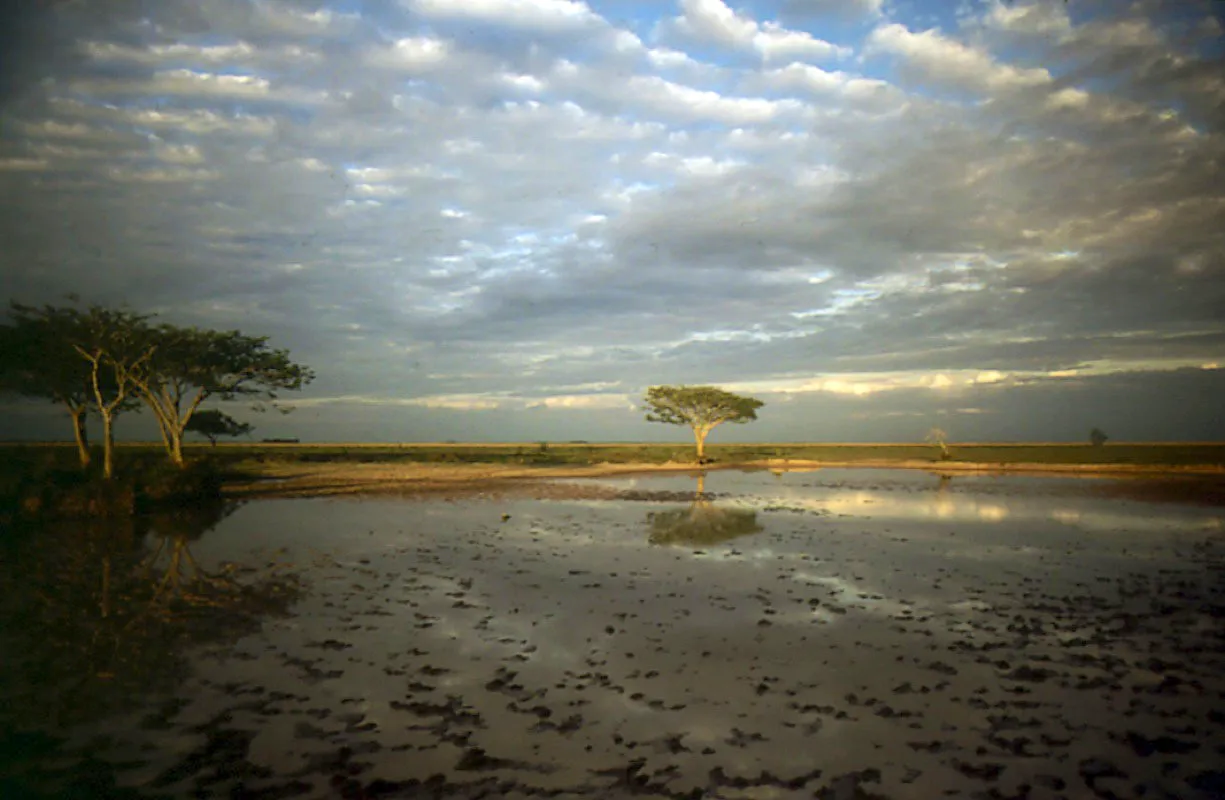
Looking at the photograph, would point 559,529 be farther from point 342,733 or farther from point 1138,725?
point 1138,725

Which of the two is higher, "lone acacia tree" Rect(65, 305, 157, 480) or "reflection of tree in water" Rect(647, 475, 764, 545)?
"lone acacia tree" Rect(65, 305, 157, 480)

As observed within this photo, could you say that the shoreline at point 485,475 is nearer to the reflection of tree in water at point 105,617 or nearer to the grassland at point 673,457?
the grassland at point 673,457

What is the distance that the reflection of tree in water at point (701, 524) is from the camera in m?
23.1

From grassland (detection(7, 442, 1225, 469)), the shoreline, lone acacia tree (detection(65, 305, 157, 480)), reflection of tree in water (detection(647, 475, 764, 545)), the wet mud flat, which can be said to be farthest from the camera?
grassland (detection(7, 442, 1225, 469))

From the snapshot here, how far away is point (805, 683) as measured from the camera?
30.2 feet

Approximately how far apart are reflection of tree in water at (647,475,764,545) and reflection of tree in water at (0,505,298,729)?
13.2 metres

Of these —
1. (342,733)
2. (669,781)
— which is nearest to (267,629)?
(342,733)

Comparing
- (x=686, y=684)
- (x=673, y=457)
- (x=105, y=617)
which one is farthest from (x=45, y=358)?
(x=673, y=457)

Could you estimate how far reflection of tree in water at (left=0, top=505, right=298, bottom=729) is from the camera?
8578 millimetres

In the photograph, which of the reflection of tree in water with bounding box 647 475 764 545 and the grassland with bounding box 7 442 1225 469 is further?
the grassland with bounding box 7 442 1225 469

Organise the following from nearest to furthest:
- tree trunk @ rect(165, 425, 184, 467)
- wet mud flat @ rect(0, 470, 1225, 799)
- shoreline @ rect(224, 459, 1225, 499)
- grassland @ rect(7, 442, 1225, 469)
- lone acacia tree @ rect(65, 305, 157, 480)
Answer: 1. wet mud flat @ rect(0, 470, 1225, 799)
2. lone acacia tree @ rect(65, 305, 157, 480)
3. tree trunk @ rect(165, 425, 184, 467)
4. shoreline @ rect(224, 459, 1225, 499)
5. grassland @ rect(7, 442, 1225, 469)

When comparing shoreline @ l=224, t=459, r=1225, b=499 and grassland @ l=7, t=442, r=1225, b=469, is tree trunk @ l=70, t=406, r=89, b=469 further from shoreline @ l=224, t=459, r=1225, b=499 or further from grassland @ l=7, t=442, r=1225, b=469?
shoreline @ l=224, t=459, r=1225, b=499

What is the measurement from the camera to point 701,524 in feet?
88.2

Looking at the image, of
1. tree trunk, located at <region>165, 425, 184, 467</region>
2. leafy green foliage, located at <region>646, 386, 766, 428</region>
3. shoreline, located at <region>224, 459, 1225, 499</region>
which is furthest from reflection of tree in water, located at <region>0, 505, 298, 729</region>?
leafy green foliage, located at <region>646, 386, 766, 428</region>
